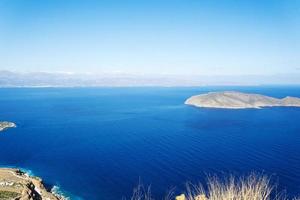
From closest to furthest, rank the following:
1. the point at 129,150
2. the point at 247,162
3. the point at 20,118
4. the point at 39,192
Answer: the point at 39,192 < the point at 247,162 < the point at 129,150 < the point at 20,118

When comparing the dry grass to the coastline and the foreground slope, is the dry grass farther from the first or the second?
the foreground slope

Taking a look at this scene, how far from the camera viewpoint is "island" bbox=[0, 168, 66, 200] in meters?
44.2

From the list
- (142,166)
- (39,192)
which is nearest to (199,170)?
(142,166)

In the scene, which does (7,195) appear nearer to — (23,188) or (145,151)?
(23,188)

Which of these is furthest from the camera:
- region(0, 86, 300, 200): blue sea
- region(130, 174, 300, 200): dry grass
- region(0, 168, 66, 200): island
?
region(0, 86, 300, 200): blue sea

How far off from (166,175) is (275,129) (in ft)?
226

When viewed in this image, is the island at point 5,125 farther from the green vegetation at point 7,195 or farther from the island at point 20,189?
the green vegetation at point 7,195

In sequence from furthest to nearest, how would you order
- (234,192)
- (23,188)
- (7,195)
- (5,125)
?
(5,125) → (23,188) → (7,195) → (234,192)

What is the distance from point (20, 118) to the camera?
144 metres

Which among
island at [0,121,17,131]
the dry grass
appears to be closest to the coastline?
the dry grass

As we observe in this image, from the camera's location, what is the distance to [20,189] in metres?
46.8

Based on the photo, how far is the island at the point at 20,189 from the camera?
145 ft

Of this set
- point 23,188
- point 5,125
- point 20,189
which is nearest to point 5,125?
point 5,125

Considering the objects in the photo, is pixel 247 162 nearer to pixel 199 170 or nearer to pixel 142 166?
pixel 199 170
